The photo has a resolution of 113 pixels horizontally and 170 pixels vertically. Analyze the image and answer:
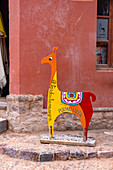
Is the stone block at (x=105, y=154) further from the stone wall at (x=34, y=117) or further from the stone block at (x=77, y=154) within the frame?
the stone wall at (x=34, y=117)

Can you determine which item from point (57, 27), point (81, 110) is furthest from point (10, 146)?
point (57, 27)

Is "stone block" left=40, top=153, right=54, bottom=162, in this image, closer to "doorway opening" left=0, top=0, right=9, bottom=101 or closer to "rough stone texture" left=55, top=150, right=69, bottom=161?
"rough stone texture" left=55, top=150, right=69, bottom=161

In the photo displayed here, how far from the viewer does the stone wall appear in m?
4.00

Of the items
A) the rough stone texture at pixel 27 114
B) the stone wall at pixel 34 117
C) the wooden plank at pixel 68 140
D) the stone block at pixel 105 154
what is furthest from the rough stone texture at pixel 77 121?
the stone block at pixel 105 154

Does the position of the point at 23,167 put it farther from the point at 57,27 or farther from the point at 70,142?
the point at 57,27

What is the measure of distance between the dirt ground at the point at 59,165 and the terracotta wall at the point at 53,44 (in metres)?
1.39

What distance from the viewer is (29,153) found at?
3.08 m

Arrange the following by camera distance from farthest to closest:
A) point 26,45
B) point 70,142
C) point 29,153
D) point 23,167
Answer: point 26,45
point 70,142
point 29,153
point 23,167

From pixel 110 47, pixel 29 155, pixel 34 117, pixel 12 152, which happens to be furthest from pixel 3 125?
pixel 110 47

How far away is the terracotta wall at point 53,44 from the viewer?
3941mm

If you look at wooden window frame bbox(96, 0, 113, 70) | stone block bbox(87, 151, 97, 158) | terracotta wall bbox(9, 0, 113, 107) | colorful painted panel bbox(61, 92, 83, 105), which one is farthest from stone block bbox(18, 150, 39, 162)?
wooden window frame bbox(96, 0, 113, 70)

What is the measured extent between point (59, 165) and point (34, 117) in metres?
1.30

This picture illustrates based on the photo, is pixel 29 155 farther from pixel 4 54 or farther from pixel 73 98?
pixel 4 54

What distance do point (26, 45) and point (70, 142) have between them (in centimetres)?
194
